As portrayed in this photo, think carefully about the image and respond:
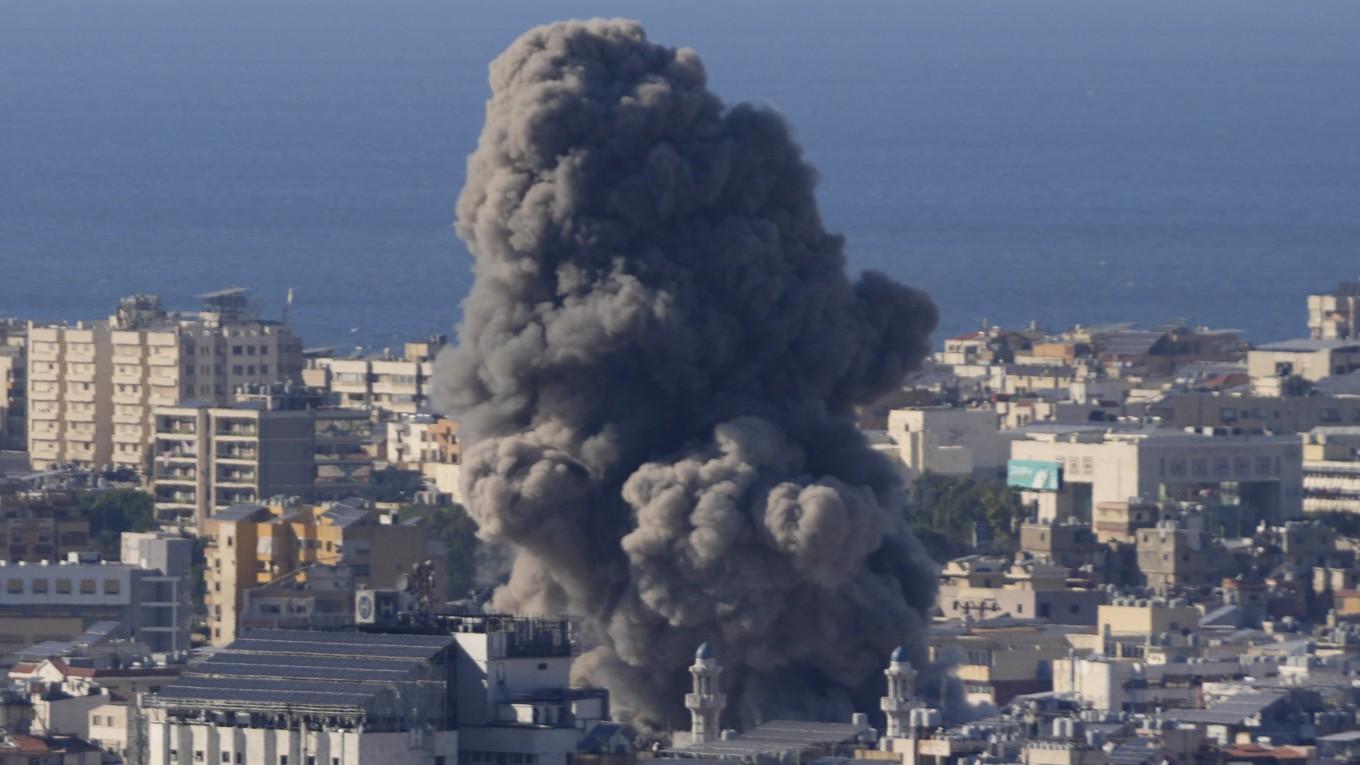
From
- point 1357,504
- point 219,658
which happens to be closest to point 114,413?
point 1357,504

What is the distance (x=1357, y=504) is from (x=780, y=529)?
2065 inches

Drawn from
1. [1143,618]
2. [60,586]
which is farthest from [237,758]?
[1143,618]

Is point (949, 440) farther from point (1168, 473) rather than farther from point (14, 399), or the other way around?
point (14, 399)

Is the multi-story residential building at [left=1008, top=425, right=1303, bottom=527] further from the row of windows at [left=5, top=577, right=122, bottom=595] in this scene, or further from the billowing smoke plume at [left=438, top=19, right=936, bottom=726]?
the billowing smoke plume at [left=438, top=19, right=936, bottom=726]

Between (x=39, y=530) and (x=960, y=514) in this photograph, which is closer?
(x=39, y=530)

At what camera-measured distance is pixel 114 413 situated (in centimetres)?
12194

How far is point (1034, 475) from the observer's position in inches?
4141

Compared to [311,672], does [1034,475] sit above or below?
above

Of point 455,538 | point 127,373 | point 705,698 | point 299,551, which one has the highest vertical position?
point 127,373

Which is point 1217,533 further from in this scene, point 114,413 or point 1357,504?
point 114,413

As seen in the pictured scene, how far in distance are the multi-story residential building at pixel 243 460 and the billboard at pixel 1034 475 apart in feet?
37.0

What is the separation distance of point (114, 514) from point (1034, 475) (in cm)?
1638

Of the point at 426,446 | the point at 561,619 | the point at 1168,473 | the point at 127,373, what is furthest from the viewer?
the point at 127,373

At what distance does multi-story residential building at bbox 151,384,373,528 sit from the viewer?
10319cm
